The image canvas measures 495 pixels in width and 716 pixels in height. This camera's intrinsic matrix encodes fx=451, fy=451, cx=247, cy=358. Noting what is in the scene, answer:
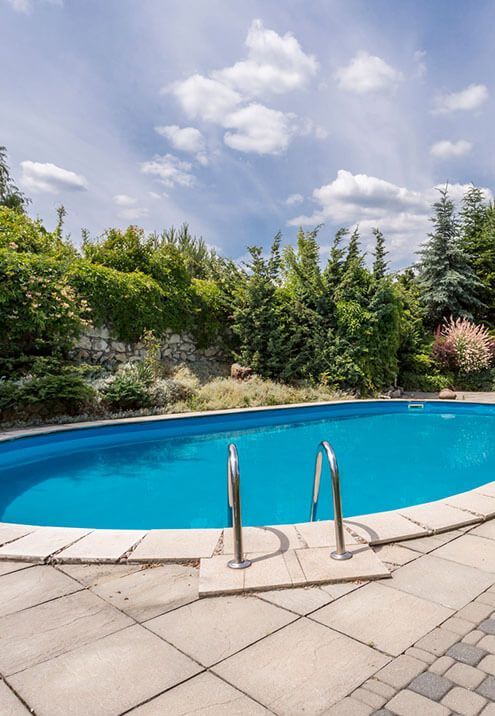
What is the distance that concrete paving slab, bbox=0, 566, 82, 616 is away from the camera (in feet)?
7.36

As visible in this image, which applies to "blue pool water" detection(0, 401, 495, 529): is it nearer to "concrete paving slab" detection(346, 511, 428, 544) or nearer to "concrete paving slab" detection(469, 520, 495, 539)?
"concrete paving slab" detection(346, 511, 428, 544)

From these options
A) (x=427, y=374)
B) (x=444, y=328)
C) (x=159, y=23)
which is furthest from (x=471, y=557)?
(x=444, y=328)

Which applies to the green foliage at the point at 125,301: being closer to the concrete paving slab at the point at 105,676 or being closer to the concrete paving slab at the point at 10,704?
the concrete paving slab at the point at 105,676

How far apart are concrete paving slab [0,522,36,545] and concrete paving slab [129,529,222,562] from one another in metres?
0.88

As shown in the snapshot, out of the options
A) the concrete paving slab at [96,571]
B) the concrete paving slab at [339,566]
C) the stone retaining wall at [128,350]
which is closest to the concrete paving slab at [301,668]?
the concrete paving slab at [339,566]

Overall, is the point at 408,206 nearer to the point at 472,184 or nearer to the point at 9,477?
the point at 472,184

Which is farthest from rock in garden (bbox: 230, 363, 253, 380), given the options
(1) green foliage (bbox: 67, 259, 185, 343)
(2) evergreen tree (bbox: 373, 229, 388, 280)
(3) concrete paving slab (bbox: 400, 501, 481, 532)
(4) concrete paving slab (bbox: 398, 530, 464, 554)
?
(4) concrete paving slab (bbox: 398, 530, 464, 554)

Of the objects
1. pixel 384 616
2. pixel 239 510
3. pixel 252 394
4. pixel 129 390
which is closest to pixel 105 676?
pixel 239 510

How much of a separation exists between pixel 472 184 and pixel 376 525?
19.2m

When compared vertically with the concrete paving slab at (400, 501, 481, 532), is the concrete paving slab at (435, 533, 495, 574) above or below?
below

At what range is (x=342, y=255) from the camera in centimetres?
1280

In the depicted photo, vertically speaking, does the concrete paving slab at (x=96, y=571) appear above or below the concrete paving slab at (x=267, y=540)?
below

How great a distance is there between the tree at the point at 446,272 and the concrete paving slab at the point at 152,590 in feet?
50.5

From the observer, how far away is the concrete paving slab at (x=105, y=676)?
1.58 metres
